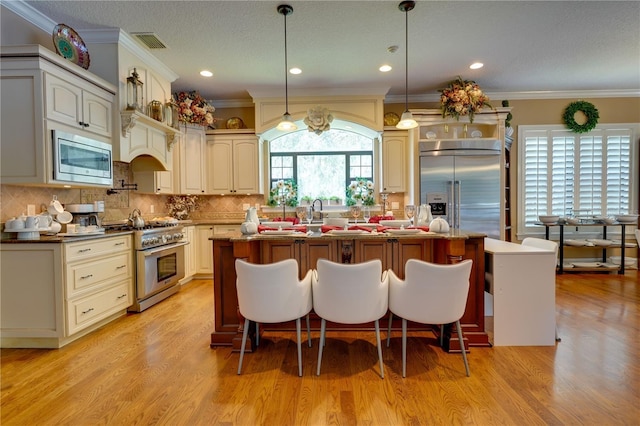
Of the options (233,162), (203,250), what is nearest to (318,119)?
(233,162)

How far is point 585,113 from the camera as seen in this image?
17.3 ft

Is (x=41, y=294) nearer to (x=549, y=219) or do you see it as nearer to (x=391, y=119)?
(x=391, y=119)

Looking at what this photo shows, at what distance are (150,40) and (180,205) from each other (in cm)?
263

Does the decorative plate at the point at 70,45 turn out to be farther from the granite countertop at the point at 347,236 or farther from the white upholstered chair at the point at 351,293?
the white upholstered chair at the point at 351,293

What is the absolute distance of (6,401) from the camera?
1923mm

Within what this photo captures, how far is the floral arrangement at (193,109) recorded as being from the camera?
473 centimetres

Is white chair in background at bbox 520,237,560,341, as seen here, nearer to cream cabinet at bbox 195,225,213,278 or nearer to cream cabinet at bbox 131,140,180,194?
cream cabinet at bbox 195,225,213,278

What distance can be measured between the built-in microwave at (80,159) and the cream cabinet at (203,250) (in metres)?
1.81

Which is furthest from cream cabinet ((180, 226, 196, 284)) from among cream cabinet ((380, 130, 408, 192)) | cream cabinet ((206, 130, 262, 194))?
cream cabinet ((380, 130, 408, 192))

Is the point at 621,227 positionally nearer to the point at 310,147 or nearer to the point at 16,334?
the point at 310,147

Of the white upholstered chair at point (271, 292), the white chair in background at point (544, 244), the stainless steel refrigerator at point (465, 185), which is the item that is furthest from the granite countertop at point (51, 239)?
the stainless steel refrigerator at point (465, 185)

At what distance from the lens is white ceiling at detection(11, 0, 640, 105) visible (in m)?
3.00

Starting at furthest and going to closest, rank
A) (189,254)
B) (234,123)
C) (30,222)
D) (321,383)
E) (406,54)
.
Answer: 1. (234,123)
2. (189,254)
3. (406,54)
4. (30,222)
5. (321,383)

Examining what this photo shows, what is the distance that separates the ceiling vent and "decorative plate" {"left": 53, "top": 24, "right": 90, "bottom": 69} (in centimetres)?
53
